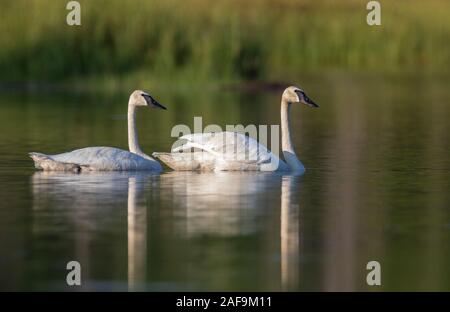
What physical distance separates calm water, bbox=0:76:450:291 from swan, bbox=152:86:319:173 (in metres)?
0.27

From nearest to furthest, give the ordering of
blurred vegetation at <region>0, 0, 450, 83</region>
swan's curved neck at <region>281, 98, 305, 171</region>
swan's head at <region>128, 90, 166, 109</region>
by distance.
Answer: swan's curved neck at <region>281, 98, 305, 171</region>, swan's head at <region>128, 90, 166, 109</region>, blurred vegetation at <region>0, 0, 450, 83</region>

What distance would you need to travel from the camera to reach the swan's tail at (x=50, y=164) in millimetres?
18031

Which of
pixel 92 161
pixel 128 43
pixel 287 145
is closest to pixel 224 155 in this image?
pixel 287 145

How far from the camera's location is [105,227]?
13.2 meters

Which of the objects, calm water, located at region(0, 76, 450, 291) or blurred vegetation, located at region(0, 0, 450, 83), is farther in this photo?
blurred vegetation, located at region(0, 0, 450, 83)

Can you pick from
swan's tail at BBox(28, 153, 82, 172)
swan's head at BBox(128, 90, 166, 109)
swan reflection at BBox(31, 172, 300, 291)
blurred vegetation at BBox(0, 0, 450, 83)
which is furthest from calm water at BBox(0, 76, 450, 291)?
blurred vegetation at BBox(0, 0, 450, 83)

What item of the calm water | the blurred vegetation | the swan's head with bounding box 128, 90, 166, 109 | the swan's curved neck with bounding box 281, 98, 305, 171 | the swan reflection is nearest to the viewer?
the calm water

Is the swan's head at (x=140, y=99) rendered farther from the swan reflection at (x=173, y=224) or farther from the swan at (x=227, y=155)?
the swan reflection at (x=173, y=224)

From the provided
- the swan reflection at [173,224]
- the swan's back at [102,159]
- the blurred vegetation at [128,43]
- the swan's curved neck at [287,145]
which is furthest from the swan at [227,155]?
the blurred vegetation at [128,43]

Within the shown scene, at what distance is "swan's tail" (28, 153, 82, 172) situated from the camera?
1803 centimetres

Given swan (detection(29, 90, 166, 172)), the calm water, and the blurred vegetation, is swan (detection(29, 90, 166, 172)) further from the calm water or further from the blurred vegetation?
the blurred vegetation

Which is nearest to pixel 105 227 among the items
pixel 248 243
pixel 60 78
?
pixel 248 243

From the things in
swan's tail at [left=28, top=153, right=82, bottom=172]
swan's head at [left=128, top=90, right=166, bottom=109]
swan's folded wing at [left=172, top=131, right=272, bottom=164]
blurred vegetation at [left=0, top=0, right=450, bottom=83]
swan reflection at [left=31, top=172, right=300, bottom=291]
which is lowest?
swan reflection at [left=31, top=172, right=300, bottom=291]

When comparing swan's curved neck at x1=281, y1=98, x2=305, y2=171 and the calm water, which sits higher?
swan's curved neck at x1=281, y1=98, x2=305, y2=171
